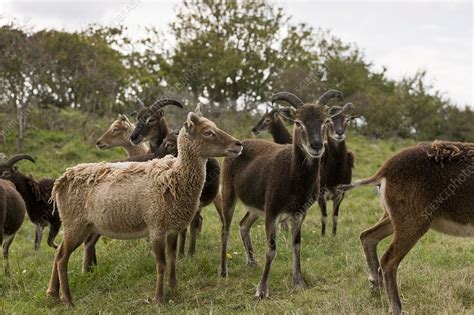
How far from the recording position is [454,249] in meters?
8.73

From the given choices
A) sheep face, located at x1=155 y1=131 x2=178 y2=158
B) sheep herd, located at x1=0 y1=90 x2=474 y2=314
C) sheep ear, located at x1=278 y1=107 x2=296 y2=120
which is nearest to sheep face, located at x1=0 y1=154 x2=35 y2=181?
sheep herd, located at x1=0 y1=90 x2=474 y2=314

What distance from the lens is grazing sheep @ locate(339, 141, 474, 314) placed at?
562 cm

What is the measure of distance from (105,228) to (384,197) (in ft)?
11.6

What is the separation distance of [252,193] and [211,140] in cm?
125

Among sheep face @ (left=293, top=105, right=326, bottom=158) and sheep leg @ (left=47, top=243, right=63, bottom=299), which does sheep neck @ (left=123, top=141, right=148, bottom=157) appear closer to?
sheep leg @ (left=47, top=243, right=63, bottom=299)

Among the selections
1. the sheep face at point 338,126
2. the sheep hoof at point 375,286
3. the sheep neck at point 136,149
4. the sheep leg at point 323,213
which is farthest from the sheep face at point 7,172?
the sheep hoof at point 375,286

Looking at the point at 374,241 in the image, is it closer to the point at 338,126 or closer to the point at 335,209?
the point at 335,209

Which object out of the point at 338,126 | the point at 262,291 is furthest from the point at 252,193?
the point at 338,126

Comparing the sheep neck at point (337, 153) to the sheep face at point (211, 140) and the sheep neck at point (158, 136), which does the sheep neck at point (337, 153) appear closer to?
the sheep neck at point (158, 136)

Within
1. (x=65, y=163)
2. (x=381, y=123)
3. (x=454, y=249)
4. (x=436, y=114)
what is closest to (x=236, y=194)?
(x=454, y=249)

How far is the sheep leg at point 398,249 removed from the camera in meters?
5.60

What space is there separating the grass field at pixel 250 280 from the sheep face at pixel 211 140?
5.97 ft

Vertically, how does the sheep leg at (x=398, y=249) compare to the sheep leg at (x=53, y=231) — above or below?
above

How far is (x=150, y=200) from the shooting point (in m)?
6.93
